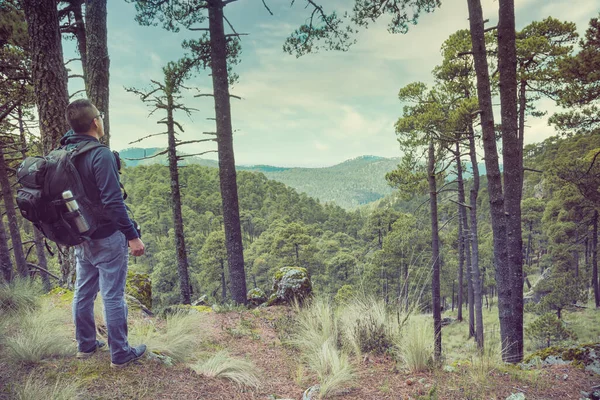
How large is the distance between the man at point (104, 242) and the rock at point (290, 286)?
5.19m

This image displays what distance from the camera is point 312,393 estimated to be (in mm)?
2701

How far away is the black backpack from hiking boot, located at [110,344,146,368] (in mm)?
1076

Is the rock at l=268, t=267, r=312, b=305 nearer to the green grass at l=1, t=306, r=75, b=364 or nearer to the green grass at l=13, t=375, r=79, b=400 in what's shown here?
the green grass at l=1, t=306, r=75, b=364

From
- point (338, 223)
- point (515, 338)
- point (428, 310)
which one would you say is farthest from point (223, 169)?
point (338, 223)

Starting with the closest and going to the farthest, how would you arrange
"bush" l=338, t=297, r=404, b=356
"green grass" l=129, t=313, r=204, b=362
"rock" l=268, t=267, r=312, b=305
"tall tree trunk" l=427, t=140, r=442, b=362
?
"green grass" l=129, t=313, r=204, b=362 → "bush" l=338, t=297, r=404, b=356 → "rock" l=268, t=267, r=312, b=305 → "tall tree trunk" l=427, t=140, r=442, b=362

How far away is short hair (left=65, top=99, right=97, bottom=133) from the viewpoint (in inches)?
94.1

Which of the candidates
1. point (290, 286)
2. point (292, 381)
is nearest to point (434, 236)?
point (290, 286)

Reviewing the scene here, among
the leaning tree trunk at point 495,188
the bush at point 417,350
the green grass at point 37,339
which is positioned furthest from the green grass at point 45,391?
the leaning tree trunk at point 495,188

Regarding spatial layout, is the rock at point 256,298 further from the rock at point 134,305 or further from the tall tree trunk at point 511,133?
the tall tree trunk at point 511,133

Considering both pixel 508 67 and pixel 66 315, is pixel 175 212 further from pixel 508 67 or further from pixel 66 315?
pixel 508 67

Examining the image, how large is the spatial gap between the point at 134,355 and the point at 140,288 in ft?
14.1

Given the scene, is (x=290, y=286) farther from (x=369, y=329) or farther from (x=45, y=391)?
(x=45, y=391)

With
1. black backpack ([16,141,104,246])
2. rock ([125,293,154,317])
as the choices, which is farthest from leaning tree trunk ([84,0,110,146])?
black backpack ([16,141,104,246])

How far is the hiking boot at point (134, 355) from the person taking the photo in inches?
99.6
